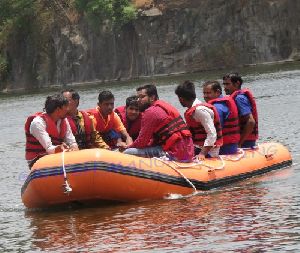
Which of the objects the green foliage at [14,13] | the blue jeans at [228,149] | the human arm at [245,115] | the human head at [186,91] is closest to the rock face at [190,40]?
the green foliage at [14,13]

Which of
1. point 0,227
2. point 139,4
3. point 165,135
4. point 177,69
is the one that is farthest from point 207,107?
point 139,4

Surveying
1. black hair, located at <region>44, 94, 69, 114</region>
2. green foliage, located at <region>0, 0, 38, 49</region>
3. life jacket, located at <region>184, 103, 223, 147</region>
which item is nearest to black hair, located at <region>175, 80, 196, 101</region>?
life jacket, located at <region>184, 103, 223, 147</region>

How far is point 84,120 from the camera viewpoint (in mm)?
12266

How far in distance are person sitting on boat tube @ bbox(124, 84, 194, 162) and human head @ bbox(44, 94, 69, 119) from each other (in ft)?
3.42

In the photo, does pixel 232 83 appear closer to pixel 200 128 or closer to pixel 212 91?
pixel 212 91

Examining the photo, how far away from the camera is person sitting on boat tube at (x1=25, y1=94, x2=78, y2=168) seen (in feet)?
37.0

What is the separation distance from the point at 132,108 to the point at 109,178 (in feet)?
7.06

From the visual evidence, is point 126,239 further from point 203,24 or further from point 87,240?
point 203,24

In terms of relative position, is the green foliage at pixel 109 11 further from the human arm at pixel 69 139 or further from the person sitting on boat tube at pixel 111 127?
the human arm at pixel 69 139

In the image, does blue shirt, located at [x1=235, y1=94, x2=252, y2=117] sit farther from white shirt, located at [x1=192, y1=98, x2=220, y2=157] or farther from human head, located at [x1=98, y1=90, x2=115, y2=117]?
human head, located at [x1=98, y1=90, x2=115, y2=117]

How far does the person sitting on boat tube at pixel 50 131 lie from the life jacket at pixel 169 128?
44.6 inches

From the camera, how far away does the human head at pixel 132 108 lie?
12.9 meters

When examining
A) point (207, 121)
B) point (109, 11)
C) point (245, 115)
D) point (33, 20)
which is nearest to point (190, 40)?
point (109, 11)

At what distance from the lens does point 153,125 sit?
457 inches
